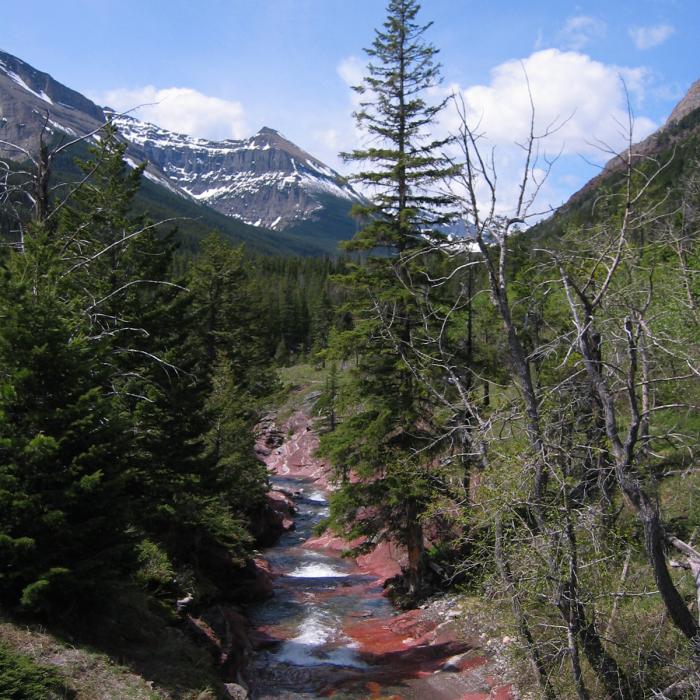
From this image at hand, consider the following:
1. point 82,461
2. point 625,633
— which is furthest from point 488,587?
point 82,461

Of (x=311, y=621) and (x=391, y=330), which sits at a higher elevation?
(x=391, y=330)

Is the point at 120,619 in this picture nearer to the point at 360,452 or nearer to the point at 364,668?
the point at 364,668

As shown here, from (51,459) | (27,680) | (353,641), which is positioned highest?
(51,459)

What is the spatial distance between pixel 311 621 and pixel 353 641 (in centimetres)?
245

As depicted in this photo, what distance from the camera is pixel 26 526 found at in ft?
28.3

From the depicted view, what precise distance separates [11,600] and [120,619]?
215 centimetres

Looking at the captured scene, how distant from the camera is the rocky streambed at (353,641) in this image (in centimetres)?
1373

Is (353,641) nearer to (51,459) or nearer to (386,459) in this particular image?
(386,459)

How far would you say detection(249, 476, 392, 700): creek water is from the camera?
1445 centimetres

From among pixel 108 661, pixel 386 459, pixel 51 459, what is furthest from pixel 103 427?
pixel 386 459

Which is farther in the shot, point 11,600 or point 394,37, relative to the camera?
point 394,37

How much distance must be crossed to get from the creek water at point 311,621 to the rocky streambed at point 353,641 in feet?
0.09

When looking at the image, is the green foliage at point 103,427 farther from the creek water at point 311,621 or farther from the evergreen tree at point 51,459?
the creek water at point 311,621

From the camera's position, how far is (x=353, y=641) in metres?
17.5
